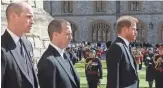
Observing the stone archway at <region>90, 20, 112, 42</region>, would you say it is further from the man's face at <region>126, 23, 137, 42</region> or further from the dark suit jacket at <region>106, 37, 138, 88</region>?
the dark suit jacket at <region>106, 37, 138, 88</region>

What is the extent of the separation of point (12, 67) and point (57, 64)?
56 centimetres

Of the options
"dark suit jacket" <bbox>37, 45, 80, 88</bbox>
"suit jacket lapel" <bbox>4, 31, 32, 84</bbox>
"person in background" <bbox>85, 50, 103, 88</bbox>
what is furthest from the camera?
"person in background" <bbox>85, 50, 103, 88</bbox>

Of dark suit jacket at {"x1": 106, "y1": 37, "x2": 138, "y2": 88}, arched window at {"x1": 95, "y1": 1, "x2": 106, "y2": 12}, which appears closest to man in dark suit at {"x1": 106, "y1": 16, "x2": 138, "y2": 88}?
dark suit jacket at {"x1": 106, "y1": 37, "x2": 138, "y2": 88}

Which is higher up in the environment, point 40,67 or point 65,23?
point 65,23

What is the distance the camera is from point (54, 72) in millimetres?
4184

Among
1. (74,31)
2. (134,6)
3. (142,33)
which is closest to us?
(142,33)

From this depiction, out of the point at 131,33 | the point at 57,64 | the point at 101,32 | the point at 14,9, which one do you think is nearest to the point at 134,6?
the point at 101,32

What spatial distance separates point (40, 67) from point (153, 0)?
121 ft

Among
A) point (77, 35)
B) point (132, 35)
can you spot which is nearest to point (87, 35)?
point (77, 35)

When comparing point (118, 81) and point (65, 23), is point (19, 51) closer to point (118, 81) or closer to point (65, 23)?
point (65, 23)

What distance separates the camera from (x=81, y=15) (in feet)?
135

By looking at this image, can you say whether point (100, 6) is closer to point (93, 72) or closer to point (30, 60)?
point (93, 72)

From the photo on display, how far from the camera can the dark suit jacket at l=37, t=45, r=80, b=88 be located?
4.16m

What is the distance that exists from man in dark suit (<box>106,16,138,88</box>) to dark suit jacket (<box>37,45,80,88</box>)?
817 millimetres
